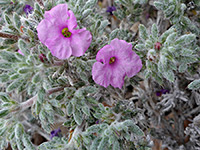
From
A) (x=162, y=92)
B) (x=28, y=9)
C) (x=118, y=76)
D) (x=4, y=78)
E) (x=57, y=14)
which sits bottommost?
(x=162, y=92)

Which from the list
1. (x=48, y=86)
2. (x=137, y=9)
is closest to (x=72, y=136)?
(x=48, y=86)

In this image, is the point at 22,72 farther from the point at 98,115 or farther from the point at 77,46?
the point at 98,115

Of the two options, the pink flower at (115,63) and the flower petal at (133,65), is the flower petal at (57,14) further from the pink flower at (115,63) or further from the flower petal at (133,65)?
the flower petal at (133,65)

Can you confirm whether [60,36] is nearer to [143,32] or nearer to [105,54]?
[105,54]

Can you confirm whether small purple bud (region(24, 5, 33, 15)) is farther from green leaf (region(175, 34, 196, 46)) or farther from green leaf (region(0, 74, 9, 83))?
green leaf (region(175, 34, 196, 46))

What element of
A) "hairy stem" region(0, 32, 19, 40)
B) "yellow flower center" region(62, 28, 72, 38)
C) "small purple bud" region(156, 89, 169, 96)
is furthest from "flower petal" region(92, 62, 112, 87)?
"small purple bud" region(156, 89, 169, 96)

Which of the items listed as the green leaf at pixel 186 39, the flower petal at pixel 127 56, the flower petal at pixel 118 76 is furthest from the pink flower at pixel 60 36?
the green leaf at pixel 186 39

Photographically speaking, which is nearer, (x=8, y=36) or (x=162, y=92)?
(x=8, y=36)

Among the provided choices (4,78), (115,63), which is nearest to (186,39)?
(115,63)
